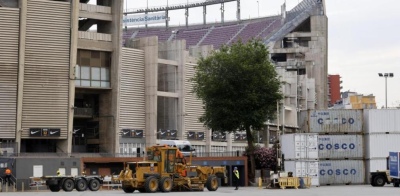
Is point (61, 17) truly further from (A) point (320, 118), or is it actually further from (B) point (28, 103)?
(A) point (320, 118)

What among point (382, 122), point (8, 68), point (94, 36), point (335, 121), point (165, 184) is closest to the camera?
point (165, 184)

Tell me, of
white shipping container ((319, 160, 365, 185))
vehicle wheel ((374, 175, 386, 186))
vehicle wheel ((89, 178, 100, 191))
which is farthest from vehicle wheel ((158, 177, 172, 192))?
white shipping container ((319, 160, 365, 185))

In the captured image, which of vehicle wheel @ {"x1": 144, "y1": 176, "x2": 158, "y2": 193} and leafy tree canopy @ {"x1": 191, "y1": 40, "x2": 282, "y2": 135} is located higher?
leafy tree canopy @ {"x1": 191, "y1": 40, "x2": 282, "y2": 135}

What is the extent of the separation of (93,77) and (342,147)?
35.8 meters

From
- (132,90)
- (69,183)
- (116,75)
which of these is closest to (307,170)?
(69,183)

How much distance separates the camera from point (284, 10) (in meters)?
164

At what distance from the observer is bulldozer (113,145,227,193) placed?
173ft

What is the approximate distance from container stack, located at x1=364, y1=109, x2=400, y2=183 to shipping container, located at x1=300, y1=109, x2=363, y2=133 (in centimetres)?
99

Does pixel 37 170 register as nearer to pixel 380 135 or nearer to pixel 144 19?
pixel 380 135

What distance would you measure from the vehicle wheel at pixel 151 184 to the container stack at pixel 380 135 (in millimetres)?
24134

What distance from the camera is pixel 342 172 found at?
69938 millimetres

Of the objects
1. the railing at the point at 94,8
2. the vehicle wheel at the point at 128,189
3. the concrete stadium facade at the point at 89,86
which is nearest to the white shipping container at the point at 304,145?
the concrete stadium facade at the point at 89,86

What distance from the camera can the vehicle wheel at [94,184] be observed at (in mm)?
61125

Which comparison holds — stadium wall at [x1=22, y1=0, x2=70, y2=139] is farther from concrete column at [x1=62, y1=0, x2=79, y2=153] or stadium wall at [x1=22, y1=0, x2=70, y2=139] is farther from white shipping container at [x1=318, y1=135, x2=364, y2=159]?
white shipping container at [x1=318, y1=135, x2=364, y2=159]
